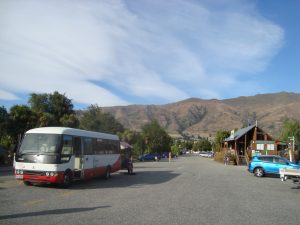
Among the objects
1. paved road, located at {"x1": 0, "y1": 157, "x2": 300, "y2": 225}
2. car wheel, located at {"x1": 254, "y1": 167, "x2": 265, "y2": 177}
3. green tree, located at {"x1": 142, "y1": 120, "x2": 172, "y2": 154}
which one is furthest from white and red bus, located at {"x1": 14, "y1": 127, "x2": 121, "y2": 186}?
green tree, located at {"x1": 142, "y1": 120, "x2": 172, "y2": 154}

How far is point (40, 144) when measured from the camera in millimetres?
17406

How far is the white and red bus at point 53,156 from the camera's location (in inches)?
658

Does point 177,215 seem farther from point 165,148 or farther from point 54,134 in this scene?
point 165,148

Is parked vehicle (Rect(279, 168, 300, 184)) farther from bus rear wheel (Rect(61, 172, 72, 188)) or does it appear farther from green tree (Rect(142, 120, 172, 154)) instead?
green tree (Rect(142, 120, 172, 154))

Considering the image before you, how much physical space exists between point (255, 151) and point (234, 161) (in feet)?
13.2

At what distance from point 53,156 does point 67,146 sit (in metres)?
1.17

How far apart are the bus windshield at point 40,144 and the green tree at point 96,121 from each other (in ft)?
218

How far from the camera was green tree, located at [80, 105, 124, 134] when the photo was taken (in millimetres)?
85562

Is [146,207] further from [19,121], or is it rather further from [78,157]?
[19,121]

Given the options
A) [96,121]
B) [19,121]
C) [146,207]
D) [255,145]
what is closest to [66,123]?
[19,121]

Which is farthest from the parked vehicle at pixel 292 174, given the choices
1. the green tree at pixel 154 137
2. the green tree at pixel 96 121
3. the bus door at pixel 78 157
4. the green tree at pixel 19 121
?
the green tree at pixel 154 137

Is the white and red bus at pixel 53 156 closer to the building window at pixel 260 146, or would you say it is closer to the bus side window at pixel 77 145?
the bus side window at pixel 77 145

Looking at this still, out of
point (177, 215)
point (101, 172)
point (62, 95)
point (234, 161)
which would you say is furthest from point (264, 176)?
point (62, 95)

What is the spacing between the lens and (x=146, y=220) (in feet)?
33.1
